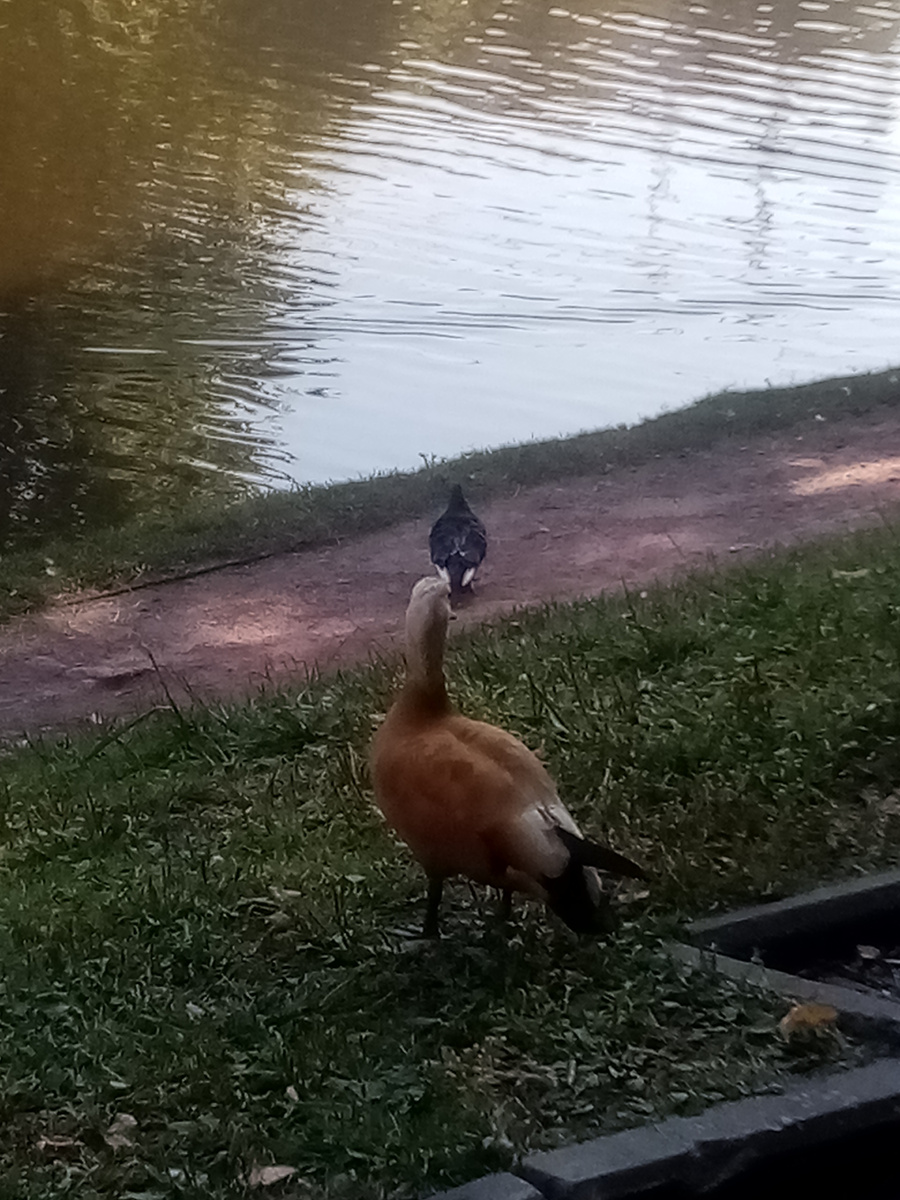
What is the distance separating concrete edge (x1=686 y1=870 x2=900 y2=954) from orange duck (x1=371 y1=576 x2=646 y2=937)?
0.26m

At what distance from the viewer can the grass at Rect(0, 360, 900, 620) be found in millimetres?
8812

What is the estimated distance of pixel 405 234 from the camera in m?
15.8

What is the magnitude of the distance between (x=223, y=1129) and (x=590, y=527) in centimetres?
593

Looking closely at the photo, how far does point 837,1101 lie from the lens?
2.92 meters

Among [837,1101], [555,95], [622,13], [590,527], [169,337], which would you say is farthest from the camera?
[622,13]

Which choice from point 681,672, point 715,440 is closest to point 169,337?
point 715,440

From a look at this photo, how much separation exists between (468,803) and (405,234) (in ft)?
42.8

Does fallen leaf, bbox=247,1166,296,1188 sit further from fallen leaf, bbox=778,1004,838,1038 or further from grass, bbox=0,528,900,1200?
fallen leaf, bbox=778,1004,838,1038

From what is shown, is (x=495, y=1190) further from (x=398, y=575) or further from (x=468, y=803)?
(x=398, y=575)

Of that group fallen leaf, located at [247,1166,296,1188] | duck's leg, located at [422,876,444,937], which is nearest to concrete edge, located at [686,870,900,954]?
duck's leg, located at [422,876,444,937]

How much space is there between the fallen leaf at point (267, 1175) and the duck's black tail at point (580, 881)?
73 cm

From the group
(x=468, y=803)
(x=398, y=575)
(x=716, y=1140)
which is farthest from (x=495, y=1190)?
(x=398, y=575)

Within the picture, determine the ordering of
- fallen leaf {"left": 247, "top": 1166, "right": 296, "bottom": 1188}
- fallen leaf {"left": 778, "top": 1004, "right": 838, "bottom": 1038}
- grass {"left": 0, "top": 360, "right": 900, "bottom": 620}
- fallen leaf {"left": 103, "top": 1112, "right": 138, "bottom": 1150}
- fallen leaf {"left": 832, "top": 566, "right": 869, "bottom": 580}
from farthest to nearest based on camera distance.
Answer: grass {"left": 0, "top": 360, "right": 900, "bottom": 620} < fallen leaf {"left": 832, "top": 566, "right": 869, "bottom": 580} < fallen leaf {"left": 778, "top": 1004, "right": 838, "bottom": 1038} < fallen leaf {"left": 103, "top": 1112, "right": 138, "bottom": 1150} < fallen leaf {"left": 247, "top": 1166, "right": 296, "bottom": 1188}

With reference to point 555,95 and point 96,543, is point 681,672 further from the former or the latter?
point 555,95
